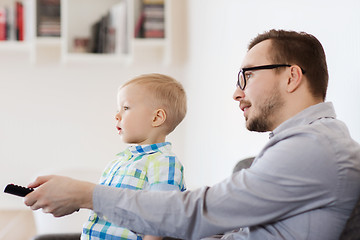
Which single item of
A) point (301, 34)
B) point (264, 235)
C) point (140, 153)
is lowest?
point (264, 235)

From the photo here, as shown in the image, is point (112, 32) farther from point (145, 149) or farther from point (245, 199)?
point (245, 199)

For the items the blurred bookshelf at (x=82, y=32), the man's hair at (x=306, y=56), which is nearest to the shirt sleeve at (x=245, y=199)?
the man's hair at (x=306, y=56)

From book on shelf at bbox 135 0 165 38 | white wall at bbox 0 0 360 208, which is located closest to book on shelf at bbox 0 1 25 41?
white wall at bbox 0 0 360 208

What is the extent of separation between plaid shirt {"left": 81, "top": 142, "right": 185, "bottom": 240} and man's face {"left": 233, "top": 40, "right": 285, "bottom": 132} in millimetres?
280

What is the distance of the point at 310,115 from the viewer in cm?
131

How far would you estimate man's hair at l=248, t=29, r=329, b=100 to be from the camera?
1.38 meters

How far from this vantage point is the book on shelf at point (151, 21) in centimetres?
403

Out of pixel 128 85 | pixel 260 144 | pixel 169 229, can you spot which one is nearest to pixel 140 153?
pixel 128 85

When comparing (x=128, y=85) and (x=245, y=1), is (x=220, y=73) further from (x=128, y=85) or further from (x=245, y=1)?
(x=128, y=85)

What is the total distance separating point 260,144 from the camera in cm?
241

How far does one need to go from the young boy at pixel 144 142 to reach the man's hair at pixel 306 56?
0.45 metres

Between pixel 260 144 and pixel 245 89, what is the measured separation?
1.01 meters

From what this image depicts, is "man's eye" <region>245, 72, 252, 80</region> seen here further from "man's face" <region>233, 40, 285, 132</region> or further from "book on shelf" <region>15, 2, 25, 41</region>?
"book on shelf" <region>15, 2, 25, 41</region>

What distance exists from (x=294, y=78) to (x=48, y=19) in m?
2.95
